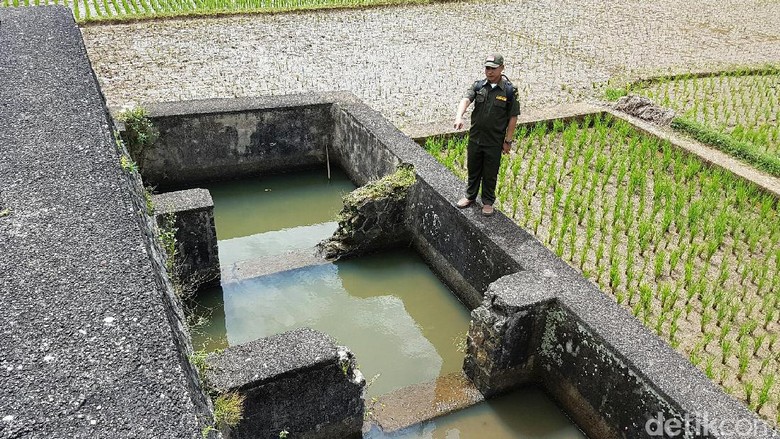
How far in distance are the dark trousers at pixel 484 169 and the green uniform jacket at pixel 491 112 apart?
0.07 m

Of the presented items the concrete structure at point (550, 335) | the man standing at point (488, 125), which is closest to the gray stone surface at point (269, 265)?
the concrete structure at point (550, 335)

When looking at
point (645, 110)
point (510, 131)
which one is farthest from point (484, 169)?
point (645, 110)

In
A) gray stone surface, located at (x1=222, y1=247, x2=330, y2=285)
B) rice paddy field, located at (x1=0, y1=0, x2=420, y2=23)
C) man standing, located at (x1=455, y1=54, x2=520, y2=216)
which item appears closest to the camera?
man standing, located at (x1=455, y1=54, x2=520, y2=216)

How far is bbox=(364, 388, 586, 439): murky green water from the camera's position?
392 cm

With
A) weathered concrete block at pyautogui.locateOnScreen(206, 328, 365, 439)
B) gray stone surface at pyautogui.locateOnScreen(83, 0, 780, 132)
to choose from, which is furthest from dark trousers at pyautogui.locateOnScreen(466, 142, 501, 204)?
gray stone surface at pyautogui.locateOnScreen(83, 0, 780, 132)

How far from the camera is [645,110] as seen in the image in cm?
789

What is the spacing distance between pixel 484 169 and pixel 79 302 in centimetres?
323

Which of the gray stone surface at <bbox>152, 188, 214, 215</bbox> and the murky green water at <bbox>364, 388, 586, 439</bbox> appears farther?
the gray stone surface at <bbox>152, 188, 214, 215</bbox>

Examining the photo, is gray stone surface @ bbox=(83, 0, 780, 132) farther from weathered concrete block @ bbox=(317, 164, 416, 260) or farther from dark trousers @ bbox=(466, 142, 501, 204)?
dark trousers @ bbox=(466, 142, 501, 204)

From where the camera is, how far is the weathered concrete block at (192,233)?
479 centimetres

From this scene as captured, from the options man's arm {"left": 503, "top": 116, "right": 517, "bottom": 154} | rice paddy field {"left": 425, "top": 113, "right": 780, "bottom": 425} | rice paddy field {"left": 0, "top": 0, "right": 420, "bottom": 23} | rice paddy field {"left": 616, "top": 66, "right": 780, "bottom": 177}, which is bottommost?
rice paddy field {"left": 425, "top": 113, "right": 780, "bottom": 425}

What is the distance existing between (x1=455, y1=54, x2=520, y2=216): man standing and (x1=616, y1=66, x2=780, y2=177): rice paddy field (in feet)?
12.1

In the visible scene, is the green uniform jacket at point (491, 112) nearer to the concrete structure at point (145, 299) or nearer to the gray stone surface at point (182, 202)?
the concrete structure at point (145, 299)

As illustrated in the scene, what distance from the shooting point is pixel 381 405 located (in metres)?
4.05
